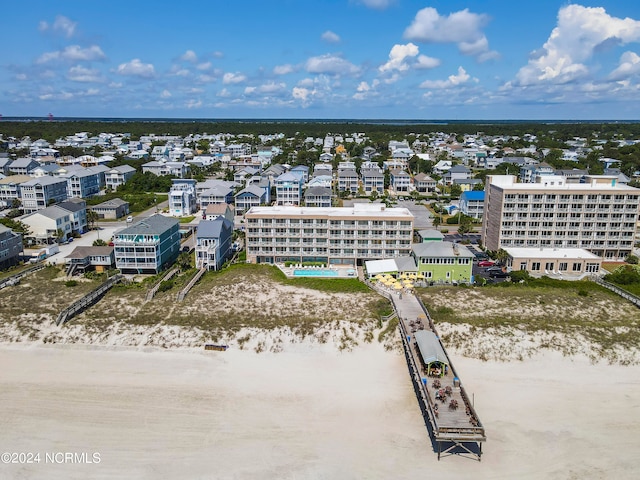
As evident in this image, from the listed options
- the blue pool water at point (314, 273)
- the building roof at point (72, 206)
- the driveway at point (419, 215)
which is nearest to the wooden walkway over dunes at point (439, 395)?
the blue pool water at point (314, 273)

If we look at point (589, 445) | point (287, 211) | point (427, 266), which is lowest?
point (589, 445)

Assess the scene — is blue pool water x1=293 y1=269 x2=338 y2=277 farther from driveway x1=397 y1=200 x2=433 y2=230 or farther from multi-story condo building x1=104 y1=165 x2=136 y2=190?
multi-story condo building x1=104 y1=165 x2=136 y2=190

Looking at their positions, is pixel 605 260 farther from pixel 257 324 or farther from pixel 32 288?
pixel 32 288

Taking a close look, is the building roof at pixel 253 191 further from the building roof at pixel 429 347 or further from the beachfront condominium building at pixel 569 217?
the building roof at pixel 429 347

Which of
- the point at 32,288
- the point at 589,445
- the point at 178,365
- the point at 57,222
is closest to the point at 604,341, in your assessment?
the point at 589,445

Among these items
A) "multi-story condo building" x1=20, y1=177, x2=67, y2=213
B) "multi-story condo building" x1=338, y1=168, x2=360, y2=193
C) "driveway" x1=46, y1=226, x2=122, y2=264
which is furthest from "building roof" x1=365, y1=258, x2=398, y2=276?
"multi-story condo building" x1=20, y1=177, x2=67, y2=213

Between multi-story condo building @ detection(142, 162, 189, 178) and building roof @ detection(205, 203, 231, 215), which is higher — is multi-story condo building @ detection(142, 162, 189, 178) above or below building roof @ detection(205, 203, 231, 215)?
above

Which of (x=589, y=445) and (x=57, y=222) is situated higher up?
(x=57, y=222)
